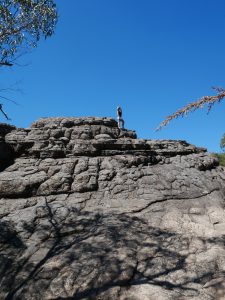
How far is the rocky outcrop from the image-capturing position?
27.3ft

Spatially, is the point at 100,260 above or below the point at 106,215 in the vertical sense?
below

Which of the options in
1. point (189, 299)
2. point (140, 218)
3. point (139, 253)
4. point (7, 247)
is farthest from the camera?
point (140, 218)

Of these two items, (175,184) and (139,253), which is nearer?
(139,253)

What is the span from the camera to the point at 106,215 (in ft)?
38.1

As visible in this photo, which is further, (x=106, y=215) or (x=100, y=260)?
(x=106, y=215)

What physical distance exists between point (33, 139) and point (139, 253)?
8947mm

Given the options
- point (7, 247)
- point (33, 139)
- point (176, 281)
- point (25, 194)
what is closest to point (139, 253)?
point (176, 281)

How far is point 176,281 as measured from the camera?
8289mm

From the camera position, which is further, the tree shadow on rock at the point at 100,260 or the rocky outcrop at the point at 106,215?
the rocky outcrop at the point at 106,215

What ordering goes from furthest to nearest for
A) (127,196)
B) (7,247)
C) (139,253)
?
(127,196), (7,247), (139,253)

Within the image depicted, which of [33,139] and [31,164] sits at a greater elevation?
[33,139]

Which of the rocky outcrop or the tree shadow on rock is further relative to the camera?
the rocky outcrop

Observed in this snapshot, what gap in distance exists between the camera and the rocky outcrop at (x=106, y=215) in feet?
27.3

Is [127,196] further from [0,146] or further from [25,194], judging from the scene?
[0,146]
